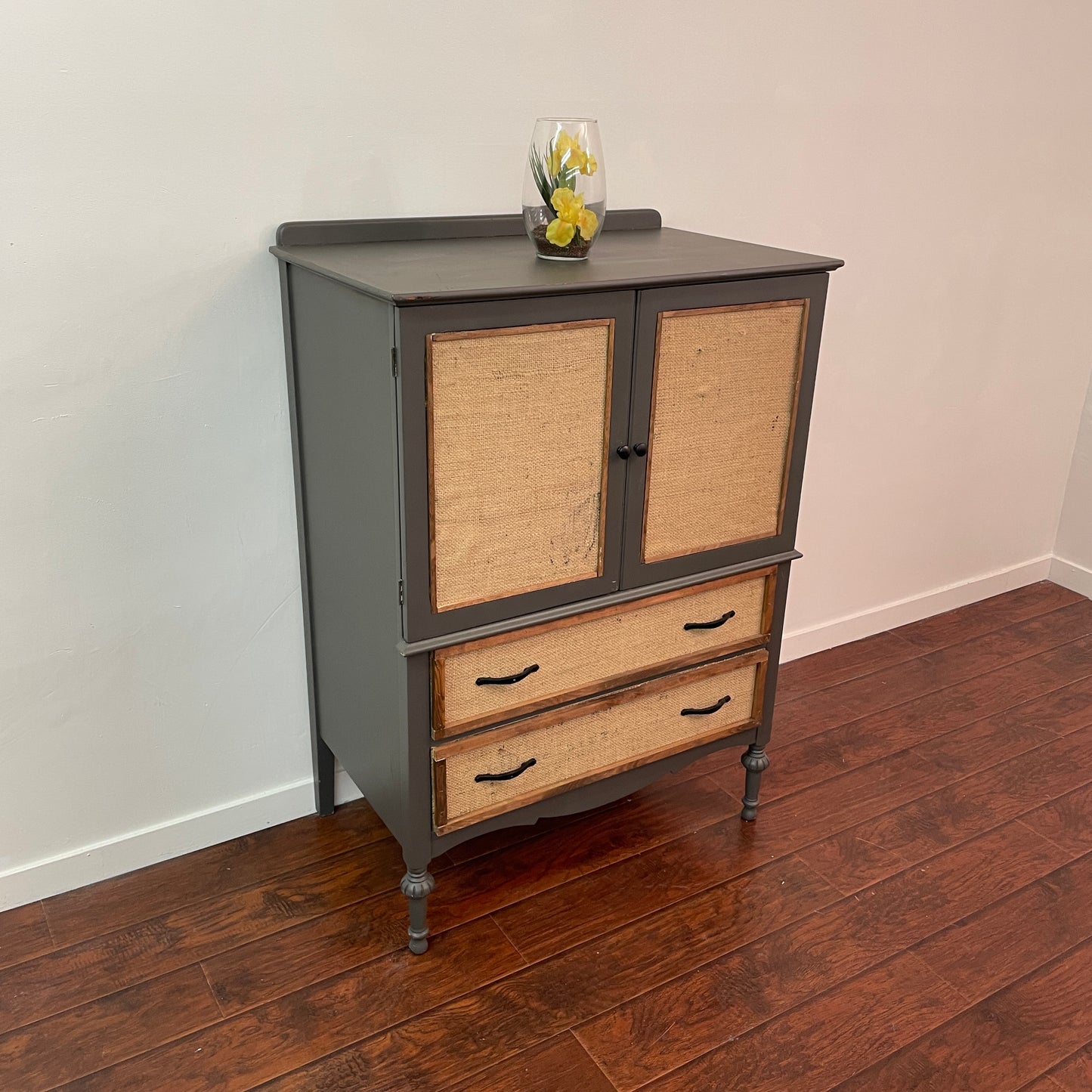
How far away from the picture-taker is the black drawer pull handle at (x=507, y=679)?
1655 millimetres

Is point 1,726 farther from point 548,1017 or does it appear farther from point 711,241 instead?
point 711,241

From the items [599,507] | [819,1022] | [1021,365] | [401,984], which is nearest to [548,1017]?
[401,984]

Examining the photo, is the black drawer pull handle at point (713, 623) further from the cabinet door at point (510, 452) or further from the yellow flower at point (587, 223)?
the yellow flower at point (587, 223)

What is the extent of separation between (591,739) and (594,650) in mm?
172

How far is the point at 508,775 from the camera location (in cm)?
175

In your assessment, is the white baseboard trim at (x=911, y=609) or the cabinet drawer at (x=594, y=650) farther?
the white baseboard trim at (x=911, y=609)

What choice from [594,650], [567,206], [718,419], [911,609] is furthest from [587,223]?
[911,609]

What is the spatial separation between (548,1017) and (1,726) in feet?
3.22

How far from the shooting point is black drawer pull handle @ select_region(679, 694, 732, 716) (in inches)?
76.2

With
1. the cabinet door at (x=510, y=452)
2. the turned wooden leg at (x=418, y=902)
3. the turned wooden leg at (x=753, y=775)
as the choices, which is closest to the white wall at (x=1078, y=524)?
the turned wooden leg at (x=753, y=775)

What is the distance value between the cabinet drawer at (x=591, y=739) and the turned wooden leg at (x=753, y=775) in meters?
0.07

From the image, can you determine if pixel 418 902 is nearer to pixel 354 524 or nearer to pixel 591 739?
pixel 591 739

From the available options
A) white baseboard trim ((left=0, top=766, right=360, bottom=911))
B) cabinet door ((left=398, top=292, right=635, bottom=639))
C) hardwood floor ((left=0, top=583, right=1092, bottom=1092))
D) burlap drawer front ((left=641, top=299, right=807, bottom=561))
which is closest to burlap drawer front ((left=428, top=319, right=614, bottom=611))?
cabinet door ((left=398, top=292, right=635, bottom=639))

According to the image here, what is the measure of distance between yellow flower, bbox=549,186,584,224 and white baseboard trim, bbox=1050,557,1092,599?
223 cm
